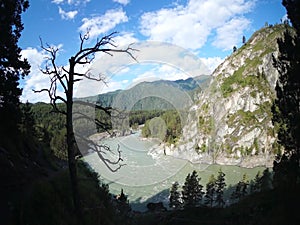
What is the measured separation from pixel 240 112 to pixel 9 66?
141425 mm

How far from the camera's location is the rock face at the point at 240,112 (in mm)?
117762

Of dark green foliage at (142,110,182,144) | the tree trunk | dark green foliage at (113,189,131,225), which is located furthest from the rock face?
the tree trunk

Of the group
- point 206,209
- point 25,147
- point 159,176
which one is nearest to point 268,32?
point 159,176

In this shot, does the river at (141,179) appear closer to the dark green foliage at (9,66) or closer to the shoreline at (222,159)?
the shoreline at (222,159)

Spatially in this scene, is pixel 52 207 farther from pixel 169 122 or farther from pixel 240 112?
pixel 240 112

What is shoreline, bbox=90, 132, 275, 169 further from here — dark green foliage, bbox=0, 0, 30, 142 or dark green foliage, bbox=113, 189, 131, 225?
dark green foliage, bbox=0, 0, 30, 142

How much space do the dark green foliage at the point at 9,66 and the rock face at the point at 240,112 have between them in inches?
3330

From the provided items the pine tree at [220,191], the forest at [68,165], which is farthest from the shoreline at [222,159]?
the forest at [68,165]

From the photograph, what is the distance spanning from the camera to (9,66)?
16.5 meters

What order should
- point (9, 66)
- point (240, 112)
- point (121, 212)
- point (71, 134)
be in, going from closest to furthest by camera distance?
point (71, 134)
point (9, 66)
point (121, 212)
point (240, 112)

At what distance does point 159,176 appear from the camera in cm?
6222

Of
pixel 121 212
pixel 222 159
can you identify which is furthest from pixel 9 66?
pixel 222 159

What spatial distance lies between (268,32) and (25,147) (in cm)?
20362

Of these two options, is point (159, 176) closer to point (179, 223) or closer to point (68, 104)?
point (179, 223)
